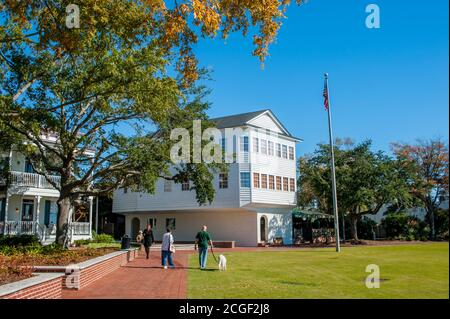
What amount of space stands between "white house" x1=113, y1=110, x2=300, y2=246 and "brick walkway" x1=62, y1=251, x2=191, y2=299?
21484 mm

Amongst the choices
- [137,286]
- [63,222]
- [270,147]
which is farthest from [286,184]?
[137,286]

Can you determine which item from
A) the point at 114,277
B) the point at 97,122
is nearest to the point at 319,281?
the point at 114,277

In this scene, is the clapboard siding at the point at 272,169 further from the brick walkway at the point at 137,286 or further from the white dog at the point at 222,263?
the brick walkway at the point at 137,286

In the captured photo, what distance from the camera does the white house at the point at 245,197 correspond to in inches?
1479

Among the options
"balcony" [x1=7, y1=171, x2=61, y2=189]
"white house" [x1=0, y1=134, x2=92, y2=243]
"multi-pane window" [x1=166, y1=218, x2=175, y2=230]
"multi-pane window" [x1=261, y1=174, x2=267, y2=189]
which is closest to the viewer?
"white house" [x1=0, y1=134, x2=92, y2=243]

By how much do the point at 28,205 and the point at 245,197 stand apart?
54.1ft

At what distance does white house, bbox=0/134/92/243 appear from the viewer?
30.0 metres

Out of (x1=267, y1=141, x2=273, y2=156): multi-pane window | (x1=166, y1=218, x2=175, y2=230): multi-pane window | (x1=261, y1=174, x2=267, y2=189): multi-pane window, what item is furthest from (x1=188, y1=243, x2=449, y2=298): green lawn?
(x1=166, y1=218, x2=175, y2=230): multi-pane window

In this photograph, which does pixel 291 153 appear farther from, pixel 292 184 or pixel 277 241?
pixel 277 241

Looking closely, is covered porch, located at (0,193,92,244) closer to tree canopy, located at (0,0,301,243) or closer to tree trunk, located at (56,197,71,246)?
tree trunk, located at (56,197,71,246)
